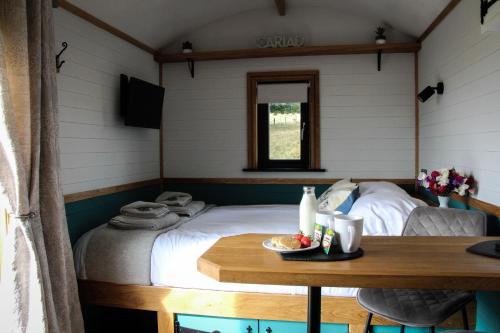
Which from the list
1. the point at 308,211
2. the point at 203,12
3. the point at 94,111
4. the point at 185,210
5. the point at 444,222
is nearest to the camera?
the point at 308,211

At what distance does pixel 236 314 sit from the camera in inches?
102

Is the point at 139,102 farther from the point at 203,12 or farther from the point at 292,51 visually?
the point at 292,51

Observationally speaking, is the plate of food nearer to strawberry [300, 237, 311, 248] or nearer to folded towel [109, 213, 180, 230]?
strawberry [300, 237, 311, 248]

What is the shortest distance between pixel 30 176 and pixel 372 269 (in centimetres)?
181

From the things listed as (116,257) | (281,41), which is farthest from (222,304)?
(281,41)

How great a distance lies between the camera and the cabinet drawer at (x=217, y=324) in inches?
103

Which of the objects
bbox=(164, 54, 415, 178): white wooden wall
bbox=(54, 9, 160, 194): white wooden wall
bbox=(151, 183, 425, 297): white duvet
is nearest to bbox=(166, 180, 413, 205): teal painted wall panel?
bbox=(164, 54, 415, 178): white wooden wall

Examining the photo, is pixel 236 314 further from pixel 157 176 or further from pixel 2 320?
pixel 157 176

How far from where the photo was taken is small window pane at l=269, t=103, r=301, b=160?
441 cm

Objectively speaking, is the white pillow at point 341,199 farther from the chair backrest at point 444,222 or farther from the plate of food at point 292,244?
the plate of food at point 292,244

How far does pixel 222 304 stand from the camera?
2605 mm

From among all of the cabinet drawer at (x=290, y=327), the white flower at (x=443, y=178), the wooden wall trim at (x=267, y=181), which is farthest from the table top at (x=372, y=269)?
the wooden wall trim at (x=267, y=181)

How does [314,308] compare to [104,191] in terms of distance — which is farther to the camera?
[104,191]

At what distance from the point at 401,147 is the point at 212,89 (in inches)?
81.2
